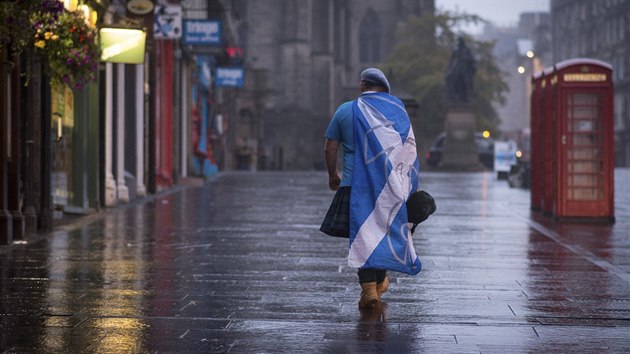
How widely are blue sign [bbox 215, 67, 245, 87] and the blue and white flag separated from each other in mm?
35164

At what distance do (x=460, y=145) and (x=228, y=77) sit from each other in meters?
14.8

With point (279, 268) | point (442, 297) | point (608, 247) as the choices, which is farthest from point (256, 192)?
point (442, 297)

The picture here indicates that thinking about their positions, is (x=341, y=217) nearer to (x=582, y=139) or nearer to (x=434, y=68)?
(x=582, y=139)

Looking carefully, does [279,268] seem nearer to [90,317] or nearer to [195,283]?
[195,283]

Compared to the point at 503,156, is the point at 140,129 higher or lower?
higher

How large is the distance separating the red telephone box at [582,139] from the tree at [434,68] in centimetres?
5992

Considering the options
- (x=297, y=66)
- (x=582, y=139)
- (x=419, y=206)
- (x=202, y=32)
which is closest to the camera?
(x=419, y=206)

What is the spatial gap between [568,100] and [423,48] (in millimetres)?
66477

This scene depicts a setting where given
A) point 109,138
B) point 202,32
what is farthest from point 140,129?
point 202,32

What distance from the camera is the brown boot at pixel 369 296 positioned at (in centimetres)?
840

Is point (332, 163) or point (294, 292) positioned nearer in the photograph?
point (332, 163)

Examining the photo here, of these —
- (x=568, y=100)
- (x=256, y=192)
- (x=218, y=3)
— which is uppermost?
(x=218, y=3)

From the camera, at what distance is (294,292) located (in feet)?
30.7

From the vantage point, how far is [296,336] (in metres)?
7.25
